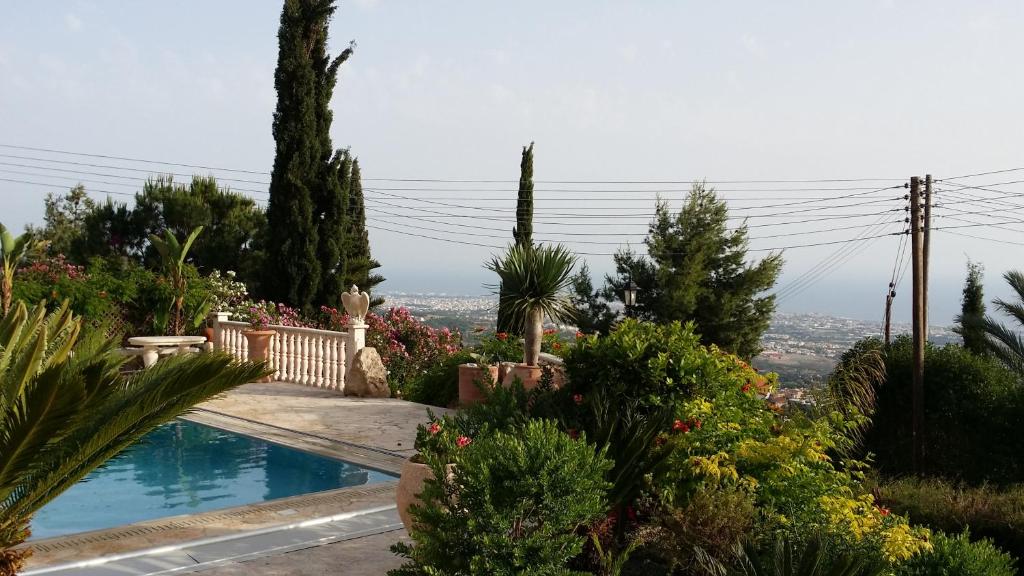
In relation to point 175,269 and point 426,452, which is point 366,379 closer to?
point 175,269

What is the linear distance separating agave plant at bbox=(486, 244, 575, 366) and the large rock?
2.85 meters

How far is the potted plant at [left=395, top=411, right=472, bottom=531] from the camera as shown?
454 cm

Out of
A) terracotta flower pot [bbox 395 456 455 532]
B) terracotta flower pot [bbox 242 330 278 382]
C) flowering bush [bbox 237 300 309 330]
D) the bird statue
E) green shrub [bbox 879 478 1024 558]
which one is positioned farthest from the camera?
flowering bush [bbox 237 300 309 330]

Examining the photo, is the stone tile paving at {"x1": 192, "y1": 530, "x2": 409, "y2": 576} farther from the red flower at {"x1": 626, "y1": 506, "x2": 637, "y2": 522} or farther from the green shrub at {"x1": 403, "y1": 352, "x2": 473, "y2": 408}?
the green shrub at {"x1": 403, "y1": 352, "x2": 473, "y2": 408}

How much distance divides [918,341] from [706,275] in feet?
53.4

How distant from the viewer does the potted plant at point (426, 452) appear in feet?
14.9

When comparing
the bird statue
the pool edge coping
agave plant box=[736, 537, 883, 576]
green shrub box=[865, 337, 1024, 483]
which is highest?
the bird statue

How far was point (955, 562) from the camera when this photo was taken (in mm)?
4340

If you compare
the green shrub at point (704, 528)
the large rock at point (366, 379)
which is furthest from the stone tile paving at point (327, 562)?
the large rock at point (366, 379)

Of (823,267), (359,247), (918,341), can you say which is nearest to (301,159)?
(359,247)

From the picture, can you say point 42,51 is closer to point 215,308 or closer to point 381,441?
point 215,308

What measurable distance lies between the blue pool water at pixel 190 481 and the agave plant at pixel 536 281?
10.1 feet

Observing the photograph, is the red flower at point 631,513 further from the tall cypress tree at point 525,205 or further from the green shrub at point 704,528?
the tall cypress tree at point 525,205

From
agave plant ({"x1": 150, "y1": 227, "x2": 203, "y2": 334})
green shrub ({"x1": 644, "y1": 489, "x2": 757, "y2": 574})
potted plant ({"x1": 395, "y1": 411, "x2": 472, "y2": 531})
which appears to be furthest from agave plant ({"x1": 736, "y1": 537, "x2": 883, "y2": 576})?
agave plant ({"x1": 150, "y1": 227, "x2": 203, "y2": 334})
